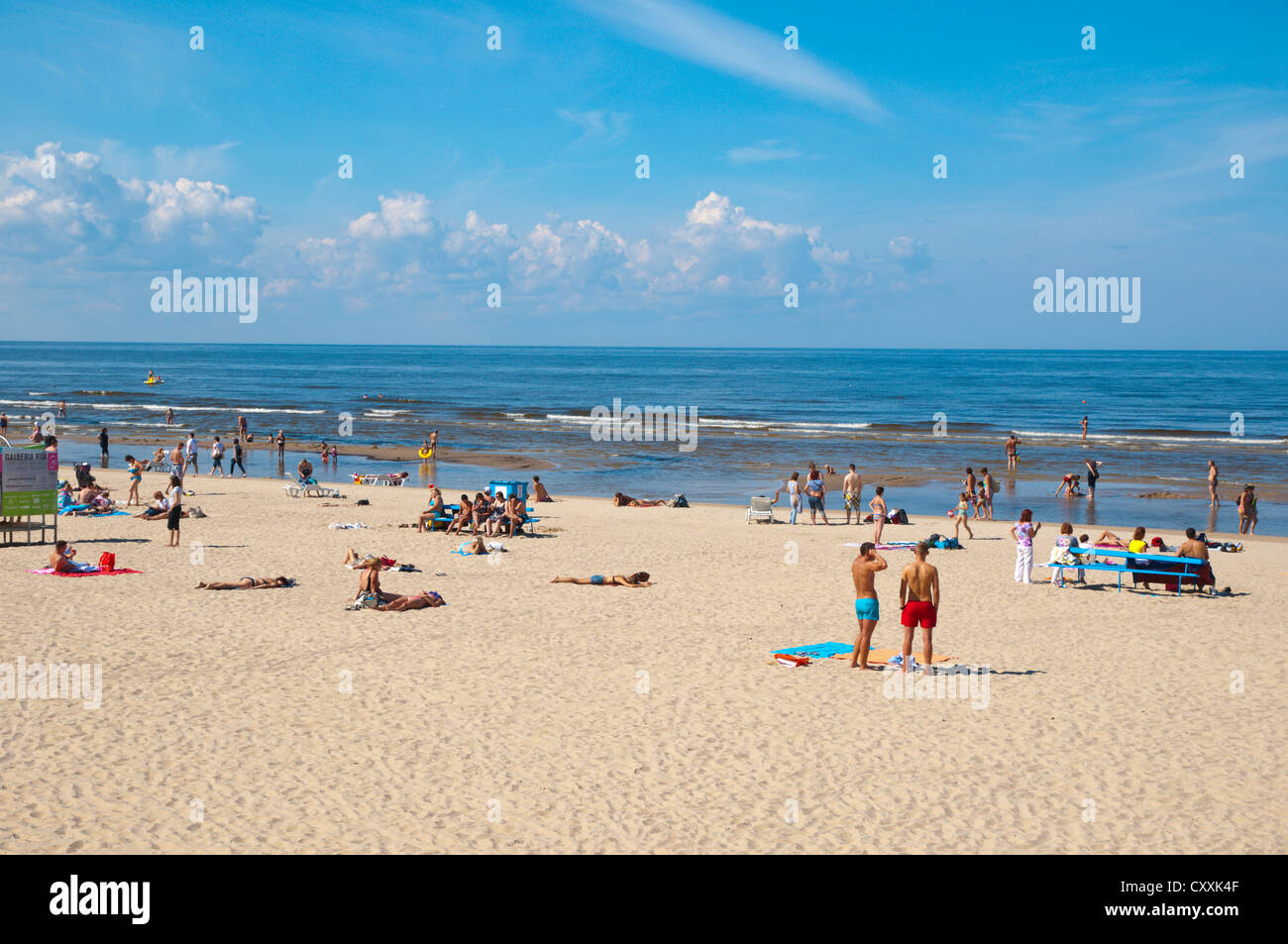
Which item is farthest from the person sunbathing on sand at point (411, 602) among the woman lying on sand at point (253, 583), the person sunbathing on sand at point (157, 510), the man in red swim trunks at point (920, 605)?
the person sunbathing on sand at point (157, 510)

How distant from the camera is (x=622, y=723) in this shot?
9.45 meters

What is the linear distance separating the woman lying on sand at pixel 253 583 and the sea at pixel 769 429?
1500 cm

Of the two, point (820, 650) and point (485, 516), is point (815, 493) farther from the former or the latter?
point (820, 650)

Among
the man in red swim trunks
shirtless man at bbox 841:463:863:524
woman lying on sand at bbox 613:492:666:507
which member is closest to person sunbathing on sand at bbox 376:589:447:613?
the man in red swim trunks

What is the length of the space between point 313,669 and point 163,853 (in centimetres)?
451

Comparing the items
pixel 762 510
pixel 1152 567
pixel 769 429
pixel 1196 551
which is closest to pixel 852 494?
pixel 762 510

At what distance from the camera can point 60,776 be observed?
7762 mm

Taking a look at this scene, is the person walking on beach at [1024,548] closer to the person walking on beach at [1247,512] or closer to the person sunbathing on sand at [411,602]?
the person sunbathing on sand at [411,602]

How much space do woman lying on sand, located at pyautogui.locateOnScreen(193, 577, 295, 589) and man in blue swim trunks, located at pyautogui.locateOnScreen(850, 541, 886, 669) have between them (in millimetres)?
9083

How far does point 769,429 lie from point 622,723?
151ft

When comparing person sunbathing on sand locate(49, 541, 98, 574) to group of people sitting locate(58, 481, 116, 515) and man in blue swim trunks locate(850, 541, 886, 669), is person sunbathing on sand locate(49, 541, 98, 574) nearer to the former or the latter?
group of people sitting locate(58, 481, 116, 515)
